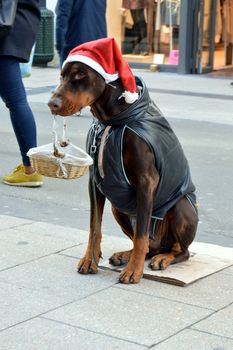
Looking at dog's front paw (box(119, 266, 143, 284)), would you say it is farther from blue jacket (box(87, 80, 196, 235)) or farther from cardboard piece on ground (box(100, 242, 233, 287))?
blue jacket (box(87, 80, 196, 235))

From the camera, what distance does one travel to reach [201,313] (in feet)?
14.0

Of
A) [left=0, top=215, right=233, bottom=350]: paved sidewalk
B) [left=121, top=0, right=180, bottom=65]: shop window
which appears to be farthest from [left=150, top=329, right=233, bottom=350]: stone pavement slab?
[left=121, top=0, right=180, bottom=65]: shop window

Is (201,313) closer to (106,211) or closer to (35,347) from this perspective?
(35,347)

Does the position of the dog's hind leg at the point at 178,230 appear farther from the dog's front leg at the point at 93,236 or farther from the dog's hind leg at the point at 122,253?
the dog's front leg at the point at 93,236

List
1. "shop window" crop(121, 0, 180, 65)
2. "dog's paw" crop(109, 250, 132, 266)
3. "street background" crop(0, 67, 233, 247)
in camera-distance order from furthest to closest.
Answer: "shop window" crop(121, 0, 180, 65)
"street background" crop(0, 67, 233, 247)
"dog's paw" crop(109, 250, 132, 266)

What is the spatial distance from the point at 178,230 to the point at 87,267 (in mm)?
554

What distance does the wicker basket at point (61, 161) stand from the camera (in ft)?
15.1

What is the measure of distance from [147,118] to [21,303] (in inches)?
46.7

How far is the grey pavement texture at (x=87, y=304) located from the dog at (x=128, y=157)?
8.1 inches

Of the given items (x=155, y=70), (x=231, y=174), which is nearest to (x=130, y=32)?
(x=155, y=70)

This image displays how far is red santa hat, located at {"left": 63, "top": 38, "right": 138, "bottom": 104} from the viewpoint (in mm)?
4371

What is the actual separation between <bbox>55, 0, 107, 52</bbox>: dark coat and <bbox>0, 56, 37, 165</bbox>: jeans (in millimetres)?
3485

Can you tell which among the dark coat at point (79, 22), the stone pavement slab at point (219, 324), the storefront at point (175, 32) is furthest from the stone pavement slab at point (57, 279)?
the storefront at point (175, 32)

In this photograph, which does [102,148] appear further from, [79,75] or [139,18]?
[139,18]
